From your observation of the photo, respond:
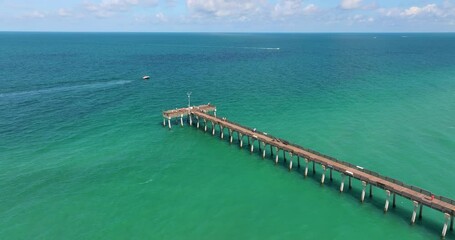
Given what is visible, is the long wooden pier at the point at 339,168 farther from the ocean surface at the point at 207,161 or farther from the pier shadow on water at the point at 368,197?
the ocean surface at the point at 207,161

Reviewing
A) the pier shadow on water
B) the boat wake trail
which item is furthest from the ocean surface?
the boat wake trail

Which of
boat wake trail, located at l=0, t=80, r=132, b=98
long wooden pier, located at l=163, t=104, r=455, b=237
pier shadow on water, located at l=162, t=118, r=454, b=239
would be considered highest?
boat wake trail, located at l=0, t=80, r=132, b=98

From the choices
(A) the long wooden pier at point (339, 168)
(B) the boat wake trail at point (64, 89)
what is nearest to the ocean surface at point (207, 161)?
(B) the boat wake trail at point (64, 89)

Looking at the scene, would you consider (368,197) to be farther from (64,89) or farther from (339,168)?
(64,89)

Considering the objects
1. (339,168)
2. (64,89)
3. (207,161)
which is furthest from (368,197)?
(64,89)

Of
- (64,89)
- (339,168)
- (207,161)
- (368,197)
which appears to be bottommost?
(368,197)

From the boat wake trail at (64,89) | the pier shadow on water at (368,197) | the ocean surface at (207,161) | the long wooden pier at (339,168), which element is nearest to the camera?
the long wooden pier at (339,168)

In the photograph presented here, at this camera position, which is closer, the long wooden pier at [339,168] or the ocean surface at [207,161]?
the long wooden pier at [339,168]

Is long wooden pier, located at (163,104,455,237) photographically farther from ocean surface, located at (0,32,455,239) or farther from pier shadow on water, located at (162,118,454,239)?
ocean surface, located at (0,32,455,239)

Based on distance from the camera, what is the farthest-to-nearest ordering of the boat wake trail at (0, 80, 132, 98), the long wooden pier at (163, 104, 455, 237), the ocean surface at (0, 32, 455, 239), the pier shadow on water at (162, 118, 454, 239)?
1. the boat wake trail at (0, 80, 132, 98)
2. the ocean surface at (0, 32, 455, 239)
3. the pier shadow on water at (162, 118, 454, 239)
4. the long wooden pier at (163, 104, 455, 237)

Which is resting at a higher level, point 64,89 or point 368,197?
point 64,89
